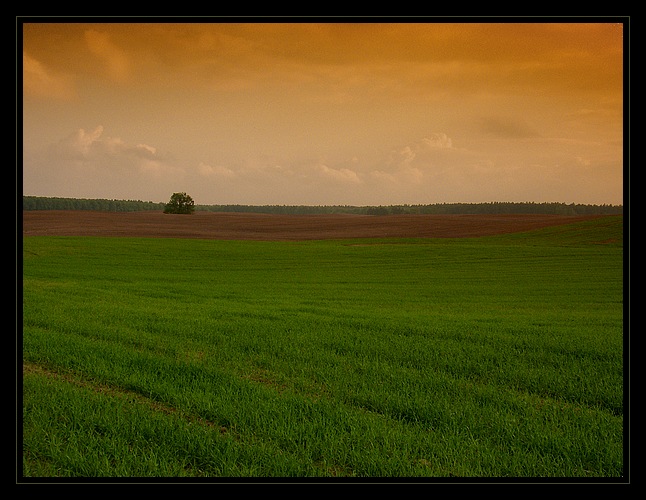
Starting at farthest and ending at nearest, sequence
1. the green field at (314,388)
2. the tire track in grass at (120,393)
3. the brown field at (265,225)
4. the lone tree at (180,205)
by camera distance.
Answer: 1. the lone tree at (180,205)
2. the brown field at (265,225)
3. the tire track in grass at (120,393)
4. the green field at (314,388)

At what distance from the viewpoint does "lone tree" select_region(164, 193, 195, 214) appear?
50.6m

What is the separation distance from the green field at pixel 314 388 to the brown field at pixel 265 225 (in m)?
33.0

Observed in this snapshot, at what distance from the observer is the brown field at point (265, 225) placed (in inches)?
1795

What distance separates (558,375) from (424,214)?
54561mm

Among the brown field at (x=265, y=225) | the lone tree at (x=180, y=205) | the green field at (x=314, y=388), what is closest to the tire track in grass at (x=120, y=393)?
the green field at (x=314, y=388)

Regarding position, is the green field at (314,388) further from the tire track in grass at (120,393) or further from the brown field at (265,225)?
the brown field at (265,225)

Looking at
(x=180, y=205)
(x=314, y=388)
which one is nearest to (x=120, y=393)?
(x=314, y=388)

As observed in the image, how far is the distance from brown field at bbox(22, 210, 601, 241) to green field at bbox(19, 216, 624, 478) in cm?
3304

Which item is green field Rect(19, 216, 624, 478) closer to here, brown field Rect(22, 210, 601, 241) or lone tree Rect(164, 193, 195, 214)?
brown field Rect(22, 210, 601, 241)

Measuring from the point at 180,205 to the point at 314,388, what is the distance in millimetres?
48814

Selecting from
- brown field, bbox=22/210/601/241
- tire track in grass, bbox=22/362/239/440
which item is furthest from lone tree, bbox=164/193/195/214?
tire track in grass, bbox=22/362/239/440
